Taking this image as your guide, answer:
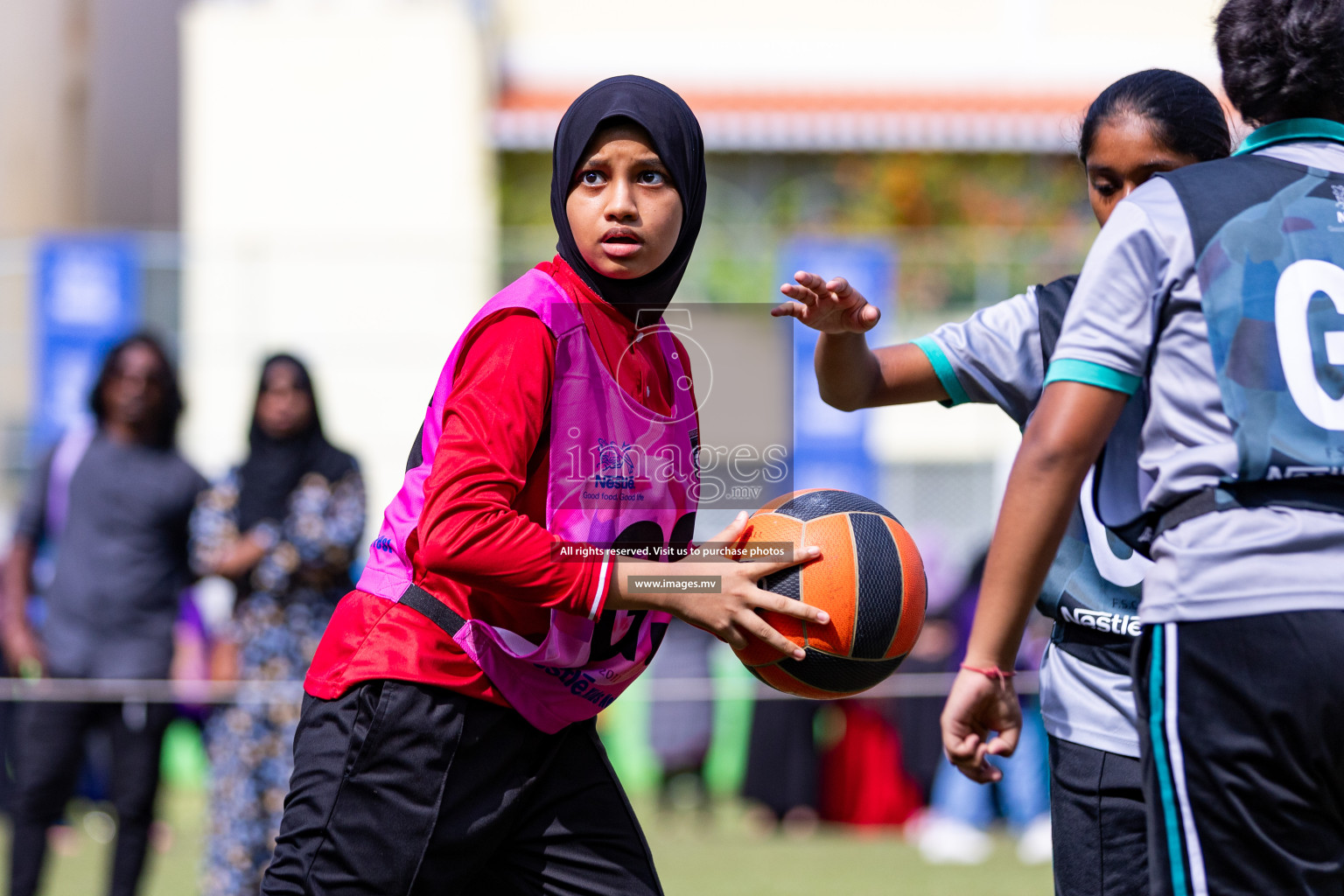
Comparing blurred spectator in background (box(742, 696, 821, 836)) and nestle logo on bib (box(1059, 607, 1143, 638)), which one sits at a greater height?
nestle logo on bib (box(1059, 607, 1143, 638))

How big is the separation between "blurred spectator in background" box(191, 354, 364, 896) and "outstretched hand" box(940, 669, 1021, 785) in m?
3.94

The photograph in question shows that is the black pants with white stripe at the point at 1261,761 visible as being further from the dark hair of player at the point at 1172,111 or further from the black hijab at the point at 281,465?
the black hijab at the point at 281,465

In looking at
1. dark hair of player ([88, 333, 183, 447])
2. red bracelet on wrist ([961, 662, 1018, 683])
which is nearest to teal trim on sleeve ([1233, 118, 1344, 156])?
red bracelet on wrist ([961, 662, 1018, 683])

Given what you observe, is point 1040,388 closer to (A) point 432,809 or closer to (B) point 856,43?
(A) point 432,809

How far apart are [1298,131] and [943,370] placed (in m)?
0.91

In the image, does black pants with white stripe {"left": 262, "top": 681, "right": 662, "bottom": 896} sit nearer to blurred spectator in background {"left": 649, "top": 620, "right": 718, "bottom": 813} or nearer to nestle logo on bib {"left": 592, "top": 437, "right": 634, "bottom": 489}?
nestle logo on bib {"left": 592, "top": 437, "right": 634, "bottom": 489}

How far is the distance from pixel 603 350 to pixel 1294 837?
1511 mm

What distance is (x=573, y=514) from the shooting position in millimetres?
2816

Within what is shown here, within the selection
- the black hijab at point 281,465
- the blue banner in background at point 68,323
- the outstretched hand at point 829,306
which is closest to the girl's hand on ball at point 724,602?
the outstretched hand at point 829,306

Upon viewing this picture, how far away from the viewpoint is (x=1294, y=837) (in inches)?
83.2

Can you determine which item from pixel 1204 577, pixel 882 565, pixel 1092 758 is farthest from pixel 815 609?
pixel 1204 577

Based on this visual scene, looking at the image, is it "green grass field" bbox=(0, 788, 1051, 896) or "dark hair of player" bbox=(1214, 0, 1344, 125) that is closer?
"dark hair of player" bbox=(1214, 0, 1344, 125)

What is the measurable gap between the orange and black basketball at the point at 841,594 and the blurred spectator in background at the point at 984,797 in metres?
5.76

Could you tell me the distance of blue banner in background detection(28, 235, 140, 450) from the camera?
11.0 metres
